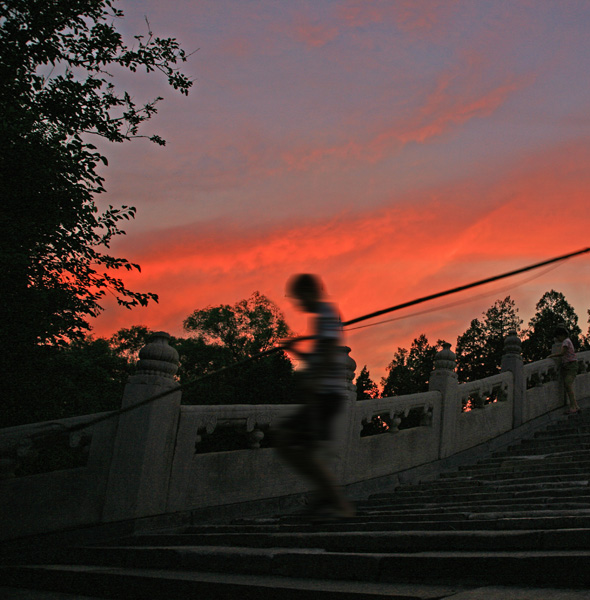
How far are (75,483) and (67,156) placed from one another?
533cm

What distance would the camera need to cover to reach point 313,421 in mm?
3982

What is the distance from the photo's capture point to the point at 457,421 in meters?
10.1

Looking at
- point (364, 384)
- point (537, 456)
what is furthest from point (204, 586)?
point (364, 384)

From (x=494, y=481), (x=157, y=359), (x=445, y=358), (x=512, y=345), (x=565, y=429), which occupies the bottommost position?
(x=494, y=481)

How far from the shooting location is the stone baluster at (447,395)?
9.80m

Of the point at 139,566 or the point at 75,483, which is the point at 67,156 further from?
the point at 139,566

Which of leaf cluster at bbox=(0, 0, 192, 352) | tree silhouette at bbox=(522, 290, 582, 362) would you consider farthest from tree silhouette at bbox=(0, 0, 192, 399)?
tree silhouette at bbox=(522, 290, 582, 362)

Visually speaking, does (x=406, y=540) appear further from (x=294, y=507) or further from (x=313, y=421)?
(x=294, y=507)

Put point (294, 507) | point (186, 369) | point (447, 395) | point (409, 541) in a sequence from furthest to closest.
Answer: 1. point (186, 369)
2. point (447, 395)
3. point (294, 507)
4. point (409, 541)

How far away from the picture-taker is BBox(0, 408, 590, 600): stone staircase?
9.15 ft

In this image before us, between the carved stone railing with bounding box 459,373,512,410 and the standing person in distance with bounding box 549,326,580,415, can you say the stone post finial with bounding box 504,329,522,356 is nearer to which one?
the carved stone railing with bounding box 459,373,512,410

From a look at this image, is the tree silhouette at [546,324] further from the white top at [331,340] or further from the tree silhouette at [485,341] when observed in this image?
the white top at [331,340]

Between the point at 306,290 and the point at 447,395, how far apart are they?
630 centimetres

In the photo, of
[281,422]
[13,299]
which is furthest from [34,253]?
[281,422]
